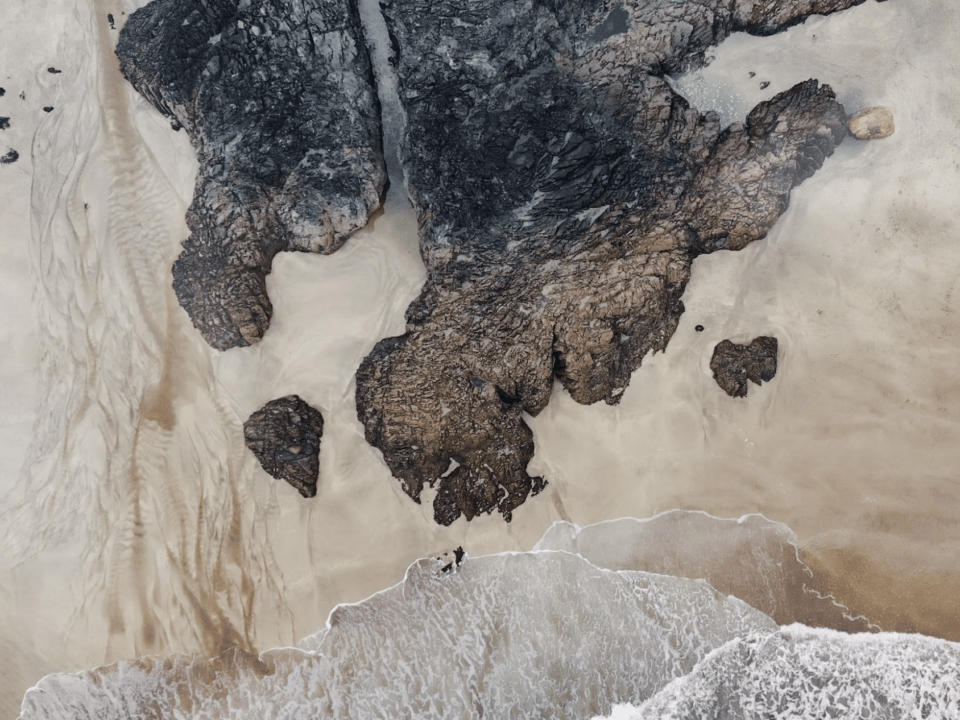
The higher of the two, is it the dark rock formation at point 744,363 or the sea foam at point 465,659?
the dark rock formation at point 744,363

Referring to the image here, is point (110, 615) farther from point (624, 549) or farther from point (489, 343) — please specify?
point (624, 549)

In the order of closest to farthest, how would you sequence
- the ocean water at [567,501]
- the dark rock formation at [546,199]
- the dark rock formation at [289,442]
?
1. the dark rock formation at [546,199]
2. the ocean water at [567,501]
3. the dark rock formation at [289,442]

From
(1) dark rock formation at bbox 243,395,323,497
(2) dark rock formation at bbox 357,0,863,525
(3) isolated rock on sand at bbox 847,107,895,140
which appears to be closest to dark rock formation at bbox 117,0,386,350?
(2) dark rock formation at bbox 357,0,863,525

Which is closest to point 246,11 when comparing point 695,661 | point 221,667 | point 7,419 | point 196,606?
point 7,419

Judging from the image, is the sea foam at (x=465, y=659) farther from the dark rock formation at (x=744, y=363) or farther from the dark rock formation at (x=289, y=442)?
the dark rock formation at (x=744, y=363)

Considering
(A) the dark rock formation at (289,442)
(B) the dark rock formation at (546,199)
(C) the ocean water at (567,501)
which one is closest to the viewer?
(B) the dark rock formation at (546,199)

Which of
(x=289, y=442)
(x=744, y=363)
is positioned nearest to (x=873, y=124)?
(x=744, y=363)

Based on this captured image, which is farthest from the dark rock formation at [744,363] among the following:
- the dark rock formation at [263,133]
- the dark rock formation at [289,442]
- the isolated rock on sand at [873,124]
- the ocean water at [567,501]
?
the dark rock formation at [289,442]
